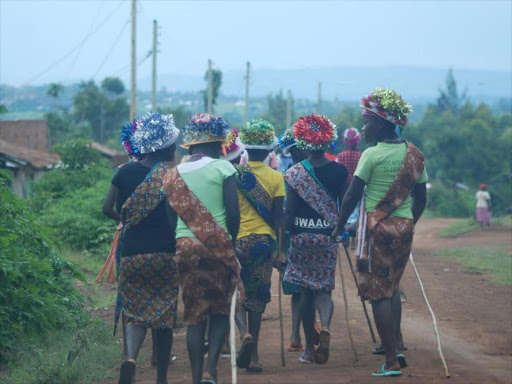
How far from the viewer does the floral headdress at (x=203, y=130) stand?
21.2 ft

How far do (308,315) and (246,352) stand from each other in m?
0.81

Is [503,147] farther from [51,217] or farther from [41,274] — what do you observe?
[41,274]

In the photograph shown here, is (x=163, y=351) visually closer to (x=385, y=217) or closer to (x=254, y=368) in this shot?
(x=254, y=368)

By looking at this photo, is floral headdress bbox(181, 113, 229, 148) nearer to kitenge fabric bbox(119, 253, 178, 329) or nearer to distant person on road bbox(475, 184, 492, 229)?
kitenge fabric bbox(119, 253, 178, 329)

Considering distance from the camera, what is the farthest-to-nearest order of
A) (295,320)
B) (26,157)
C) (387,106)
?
(26,157)
(295,320)
(387,106)

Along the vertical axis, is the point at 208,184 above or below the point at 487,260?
above

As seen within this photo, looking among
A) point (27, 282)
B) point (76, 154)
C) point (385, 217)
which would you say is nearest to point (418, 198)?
point (385, 217)

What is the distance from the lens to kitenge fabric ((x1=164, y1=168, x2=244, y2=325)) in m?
6.17

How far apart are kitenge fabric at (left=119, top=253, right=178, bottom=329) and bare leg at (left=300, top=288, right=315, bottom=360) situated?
162 cm

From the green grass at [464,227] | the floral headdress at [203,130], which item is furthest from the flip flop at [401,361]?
the green grass at [464,227]

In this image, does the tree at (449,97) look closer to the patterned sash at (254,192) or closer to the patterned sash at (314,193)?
the patterned sash at (314,193)

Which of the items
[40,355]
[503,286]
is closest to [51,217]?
[503,286]

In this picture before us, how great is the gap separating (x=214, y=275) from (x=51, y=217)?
13.0 metres

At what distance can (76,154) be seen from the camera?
1032 inches
